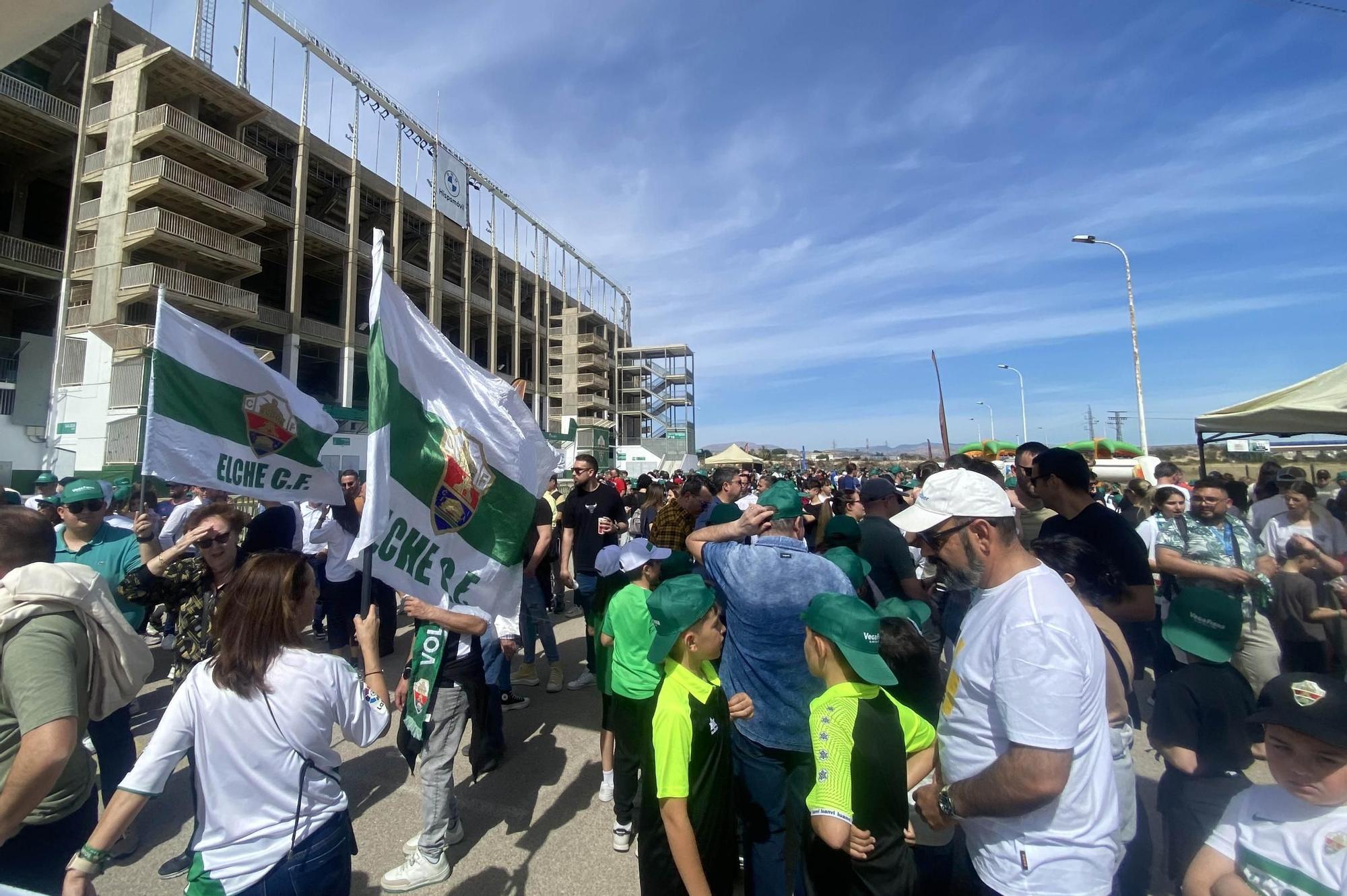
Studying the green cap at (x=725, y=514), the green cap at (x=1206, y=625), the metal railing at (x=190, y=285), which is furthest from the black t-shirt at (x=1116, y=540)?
the metal railing at (x=190, y=285)

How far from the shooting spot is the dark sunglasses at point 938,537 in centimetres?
190

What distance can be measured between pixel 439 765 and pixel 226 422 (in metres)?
2.92

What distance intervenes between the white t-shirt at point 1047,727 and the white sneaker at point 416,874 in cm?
258

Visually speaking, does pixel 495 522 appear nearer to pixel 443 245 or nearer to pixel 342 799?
pixel 342 799

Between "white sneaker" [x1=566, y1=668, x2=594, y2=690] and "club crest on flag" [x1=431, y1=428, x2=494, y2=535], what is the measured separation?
330cm

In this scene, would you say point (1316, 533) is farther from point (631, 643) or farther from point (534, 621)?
point (534, 621)

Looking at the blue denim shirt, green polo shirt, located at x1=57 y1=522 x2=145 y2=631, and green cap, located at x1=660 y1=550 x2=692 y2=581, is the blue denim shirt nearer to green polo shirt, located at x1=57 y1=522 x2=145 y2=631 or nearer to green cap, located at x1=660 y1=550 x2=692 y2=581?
green cap, located at x1=660 y1=550 x2=692 y2=581

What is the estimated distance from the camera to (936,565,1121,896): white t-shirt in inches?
63.1

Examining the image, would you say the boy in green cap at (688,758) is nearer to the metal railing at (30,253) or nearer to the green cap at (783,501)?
the green cap at (783,501)

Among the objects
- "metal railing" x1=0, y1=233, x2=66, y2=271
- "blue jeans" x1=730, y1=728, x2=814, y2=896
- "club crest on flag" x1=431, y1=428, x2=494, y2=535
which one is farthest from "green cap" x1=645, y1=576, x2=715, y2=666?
"metal railing" x1=0, y1=233, x2=66, y2=271

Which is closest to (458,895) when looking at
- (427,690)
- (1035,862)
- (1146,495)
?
(427,690)

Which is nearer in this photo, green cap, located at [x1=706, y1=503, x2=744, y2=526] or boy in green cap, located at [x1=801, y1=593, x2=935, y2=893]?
boy in green cap, located at [x1=801, y1=593, x2=935, y2=893]

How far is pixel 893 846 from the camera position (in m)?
1.90

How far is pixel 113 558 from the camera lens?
3.80 meters
